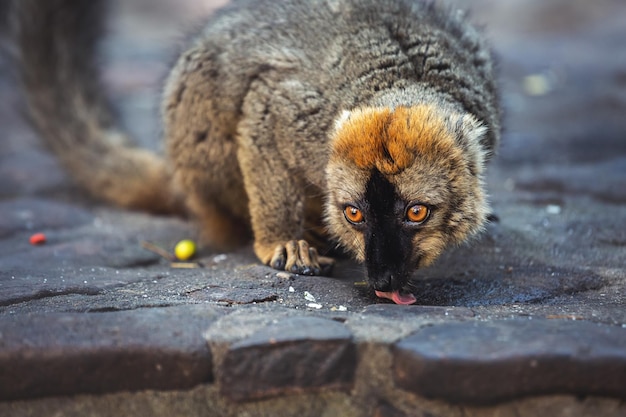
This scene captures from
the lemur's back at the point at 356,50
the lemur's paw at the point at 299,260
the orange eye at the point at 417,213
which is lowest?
the lemur's paw at the point at 299,260

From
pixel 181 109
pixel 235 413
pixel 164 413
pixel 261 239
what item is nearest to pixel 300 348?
pixel 235 413

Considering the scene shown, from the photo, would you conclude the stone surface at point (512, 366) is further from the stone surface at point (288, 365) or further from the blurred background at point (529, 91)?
the blurred background at point (529, 91)

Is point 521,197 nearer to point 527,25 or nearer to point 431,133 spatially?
point 431,133

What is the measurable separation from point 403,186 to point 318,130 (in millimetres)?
920

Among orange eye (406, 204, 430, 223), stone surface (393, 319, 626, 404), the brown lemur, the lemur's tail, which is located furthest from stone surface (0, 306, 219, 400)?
the lemur's tail

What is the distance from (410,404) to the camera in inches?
112

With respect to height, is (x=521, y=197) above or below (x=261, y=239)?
above

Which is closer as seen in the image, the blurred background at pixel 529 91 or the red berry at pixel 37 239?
the red berry at pixel 37 239

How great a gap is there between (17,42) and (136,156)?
1263mm

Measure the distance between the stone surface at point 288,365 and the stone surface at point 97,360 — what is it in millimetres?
125

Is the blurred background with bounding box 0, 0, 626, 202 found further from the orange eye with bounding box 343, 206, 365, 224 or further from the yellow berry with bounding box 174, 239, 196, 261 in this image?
the orange eye with bounding box 343, 206, 365, 224

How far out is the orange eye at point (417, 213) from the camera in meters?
3.46

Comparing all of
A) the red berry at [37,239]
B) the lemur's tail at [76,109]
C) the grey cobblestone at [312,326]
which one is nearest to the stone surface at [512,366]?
the grey cobblestone at [312,326]

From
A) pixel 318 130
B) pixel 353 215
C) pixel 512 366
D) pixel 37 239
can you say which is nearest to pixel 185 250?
pixel 37 239
